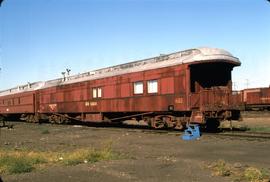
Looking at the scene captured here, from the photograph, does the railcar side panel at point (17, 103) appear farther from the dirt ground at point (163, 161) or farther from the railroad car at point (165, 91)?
→ the dirt ground at point (163, 161)

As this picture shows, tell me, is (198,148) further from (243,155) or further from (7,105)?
(7,105)

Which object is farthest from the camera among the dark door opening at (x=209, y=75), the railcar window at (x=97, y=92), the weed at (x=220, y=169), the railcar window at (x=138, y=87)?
the railcar window at (x=97, y=92)

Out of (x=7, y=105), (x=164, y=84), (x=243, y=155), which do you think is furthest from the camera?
(x=7, y=105)

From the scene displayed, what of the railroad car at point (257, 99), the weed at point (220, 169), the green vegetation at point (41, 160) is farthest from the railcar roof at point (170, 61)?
the railroad car at point (257, 99)

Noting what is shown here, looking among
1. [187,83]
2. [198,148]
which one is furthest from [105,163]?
[187,83]

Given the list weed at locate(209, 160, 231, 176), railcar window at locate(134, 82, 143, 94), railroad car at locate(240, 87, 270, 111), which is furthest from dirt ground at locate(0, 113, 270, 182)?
railroad car at locate(240, 87, 270, 111)

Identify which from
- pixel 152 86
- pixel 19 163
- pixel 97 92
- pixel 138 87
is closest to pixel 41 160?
pixel 19 163

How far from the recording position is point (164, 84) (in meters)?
22.0

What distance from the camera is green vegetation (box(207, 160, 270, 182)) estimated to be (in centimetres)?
855

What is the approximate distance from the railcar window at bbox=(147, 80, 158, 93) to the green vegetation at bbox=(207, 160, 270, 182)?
39.9 ft

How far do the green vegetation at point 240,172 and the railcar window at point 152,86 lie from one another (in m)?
12.1

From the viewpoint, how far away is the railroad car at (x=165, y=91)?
20422mm

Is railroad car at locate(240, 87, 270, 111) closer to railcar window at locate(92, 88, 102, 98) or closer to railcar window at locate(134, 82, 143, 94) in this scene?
railcar window at locate(92, 88, 102, 98)

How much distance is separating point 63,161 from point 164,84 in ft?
36.7
